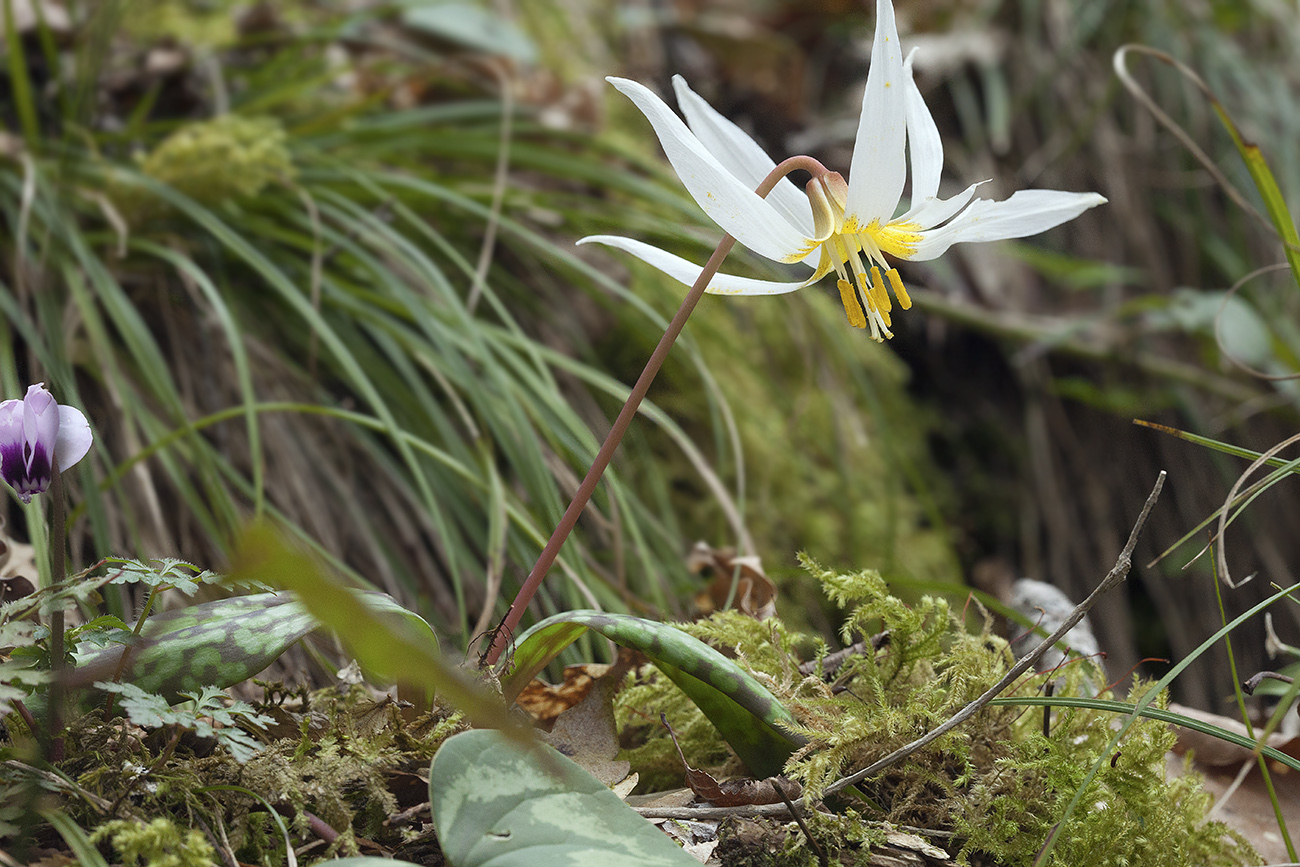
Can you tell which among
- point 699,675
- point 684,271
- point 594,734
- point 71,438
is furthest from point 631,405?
point 71,438

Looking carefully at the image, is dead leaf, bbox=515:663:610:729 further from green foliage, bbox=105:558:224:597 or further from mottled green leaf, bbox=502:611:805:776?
green foliage, bbox=105:558:224:597

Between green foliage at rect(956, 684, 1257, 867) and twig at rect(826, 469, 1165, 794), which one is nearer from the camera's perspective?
twig at rect(826, 469, 1165, 794)

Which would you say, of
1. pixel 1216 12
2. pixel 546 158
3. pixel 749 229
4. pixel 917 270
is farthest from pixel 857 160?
pixel 1216 12

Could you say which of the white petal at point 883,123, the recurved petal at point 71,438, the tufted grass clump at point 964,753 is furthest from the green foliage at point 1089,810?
the recurved petal at point 71,438

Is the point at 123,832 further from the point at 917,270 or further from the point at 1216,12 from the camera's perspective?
the point at 1216,12

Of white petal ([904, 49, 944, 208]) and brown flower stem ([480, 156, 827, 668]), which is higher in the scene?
white petal ([904, 49, 944, 208])

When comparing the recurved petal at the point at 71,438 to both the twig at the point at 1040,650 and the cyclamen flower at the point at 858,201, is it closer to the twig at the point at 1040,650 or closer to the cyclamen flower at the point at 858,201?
the cyclamen flower at the point at 858,201

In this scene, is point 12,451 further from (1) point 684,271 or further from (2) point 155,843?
(1) point 684,271

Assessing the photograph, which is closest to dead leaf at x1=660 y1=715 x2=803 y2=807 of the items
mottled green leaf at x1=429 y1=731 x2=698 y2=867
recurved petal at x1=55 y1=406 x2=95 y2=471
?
mottled green leaf at x1=429 y1=731 x2=698 y2=867
